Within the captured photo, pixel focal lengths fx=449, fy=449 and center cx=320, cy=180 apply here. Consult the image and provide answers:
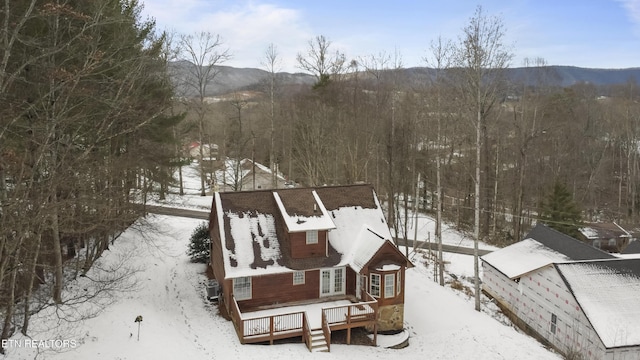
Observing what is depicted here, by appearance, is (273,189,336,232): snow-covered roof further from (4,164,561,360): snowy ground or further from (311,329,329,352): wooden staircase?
(4,164,561,360): snowy ground

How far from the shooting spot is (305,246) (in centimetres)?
2006

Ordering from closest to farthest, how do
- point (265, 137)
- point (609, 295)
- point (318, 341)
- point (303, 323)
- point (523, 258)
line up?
point (318, 341) < point (303, 323) < point (609, 295) < point (523, 258) < point (265, 137)

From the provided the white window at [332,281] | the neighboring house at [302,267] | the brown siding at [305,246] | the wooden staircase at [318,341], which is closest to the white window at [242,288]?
the neighboring house at [302,267]

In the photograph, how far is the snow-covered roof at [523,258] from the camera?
24.4 meters

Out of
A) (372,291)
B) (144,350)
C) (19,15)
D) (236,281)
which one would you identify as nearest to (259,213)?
(236,281)

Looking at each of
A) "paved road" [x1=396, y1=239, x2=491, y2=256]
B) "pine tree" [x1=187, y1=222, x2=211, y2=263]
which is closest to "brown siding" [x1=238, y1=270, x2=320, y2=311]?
"pine tree" [x1=187, y1=222, x2=211, y2=263]

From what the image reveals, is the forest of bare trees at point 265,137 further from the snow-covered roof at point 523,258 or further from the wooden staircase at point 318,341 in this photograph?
the wooden staircase at point 318,341

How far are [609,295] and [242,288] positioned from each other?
16.6 metres

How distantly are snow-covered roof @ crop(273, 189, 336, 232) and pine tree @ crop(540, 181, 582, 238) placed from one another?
85.7 feet

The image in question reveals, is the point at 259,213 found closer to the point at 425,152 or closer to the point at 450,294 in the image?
the point at 450,294

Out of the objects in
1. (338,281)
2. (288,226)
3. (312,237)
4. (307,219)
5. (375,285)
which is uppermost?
(307,219)

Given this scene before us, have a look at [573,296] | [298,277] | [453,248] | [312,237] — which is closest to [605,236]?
[453,248]

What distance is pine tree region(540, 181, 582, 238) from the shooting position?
125 feet

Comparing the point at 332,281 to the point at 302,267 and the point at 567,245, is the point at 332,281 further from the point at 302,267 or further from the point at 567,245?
the point at 567,245
